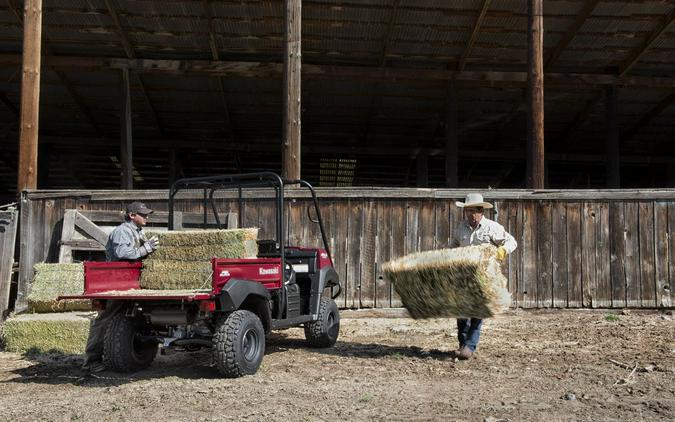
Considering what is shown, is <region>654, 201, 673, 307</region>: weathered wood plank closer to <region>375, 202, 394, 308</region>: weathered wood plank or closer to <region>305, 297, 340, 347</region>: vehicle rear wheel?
<region>375, 202, 394, 308</region>: weathered wood plank

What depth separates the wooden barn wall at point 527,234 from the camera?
34.1 feet

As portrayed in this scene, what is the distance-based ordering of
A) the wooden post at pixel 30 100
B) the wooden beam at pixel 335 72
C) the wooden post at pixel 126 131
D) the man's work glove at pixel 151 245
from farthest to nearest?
1. the wooden post at pixel 126 131
2. the wooden beam at pixel 335 72
3. the wooden post at pixel 30 100
4. the man's work glove at pixel 151 245

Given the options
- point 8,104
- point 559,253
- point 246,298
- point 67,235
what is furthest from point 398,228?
point 8,104

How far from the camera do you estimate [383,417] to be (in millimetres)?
4676

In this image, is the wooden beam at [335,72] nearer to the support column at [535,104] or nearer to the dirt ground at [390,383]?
the support column at [535,104]

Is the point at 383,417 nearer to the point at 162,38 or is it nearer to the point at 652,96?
the point at 162,38

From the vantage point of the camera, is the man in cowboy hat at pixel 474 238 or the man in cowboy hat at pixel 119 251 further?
the man in cowboy hat at pixel 474 238

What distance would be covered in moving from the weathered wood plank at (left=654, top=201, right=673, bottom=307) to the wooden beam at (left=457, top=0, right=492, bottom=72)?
19.4 feet

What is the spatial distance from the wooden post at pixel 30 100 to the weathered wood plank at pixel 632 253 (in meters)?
9.52

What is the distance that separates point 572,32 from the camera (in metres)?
15.1

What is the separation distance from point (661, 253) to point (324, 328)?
20.1 ft

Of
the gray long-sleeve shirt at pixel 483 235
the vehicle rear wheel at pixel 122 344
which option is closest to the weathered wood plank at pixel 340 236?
the gray long-sleeve shirt at pixel 483 235

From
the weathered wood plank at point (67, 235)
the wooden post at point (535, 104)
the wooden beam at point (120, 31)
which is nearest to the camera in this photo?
the weathered wood plank at point (67, 235)

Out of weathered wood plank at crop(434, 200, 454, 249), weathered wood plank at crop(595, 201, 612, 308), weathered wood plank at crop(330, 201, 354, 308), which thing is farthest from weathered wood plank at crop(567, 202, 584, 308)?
weathered wood plank at crop(330, 201, 354, 308)
